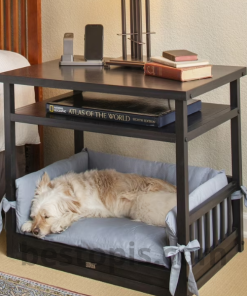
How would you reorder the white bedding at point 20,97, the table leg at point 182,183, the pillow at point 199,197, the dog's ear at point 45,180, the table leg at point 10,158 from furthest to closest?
1. the white bedding at point 20,97
2. the dog's ear at point 45,180
3. the table leg at point 10,158
4. the pillow at point 199,197
5. the table leg at point 182,183

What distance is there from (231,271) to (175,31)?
1.03 metres

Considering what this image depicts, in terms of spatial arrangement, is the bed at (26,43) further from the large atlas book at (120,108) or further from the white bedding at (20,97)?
the large atlas book at (120,108)

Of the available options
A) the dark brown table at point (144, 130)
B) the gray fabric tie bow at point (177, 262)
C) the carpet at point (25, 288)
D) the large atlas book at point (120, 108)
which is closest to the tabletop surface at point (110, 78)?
the dark brown table at point (144, 130)

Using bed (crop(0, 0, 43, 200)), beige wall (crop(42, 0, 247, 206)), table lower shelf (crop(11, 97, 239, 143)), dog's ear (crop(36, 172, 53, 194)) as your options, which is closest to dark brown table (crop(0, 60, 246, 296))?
table lower shelf (crop(11, 97, 239, 143))

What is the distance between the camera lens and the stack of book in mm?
1854

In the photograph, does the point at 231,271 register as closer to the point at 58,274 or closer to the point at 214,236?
the point at 214,236

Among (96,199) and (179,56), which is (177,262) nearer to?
(96,199)

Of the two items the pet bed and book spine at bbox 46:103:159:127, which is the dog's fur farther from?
book spine at bbox 46:103:159:127

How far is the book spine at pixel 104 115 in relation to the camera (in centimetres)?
189

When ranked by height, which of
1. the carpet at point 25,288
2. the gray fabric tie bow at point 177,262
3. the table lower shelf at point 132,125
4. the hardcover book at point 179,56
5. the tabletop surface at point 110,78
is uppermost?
the hardcover book at point 179,56

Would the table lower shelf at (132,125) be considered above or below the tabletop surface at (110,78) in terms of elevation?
below

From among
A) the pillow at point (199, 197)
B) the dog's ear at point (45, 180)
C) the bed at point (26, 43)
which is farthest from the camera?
the bed at point (26, 43)

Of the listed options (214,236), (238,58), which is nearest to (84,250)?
(214,236)

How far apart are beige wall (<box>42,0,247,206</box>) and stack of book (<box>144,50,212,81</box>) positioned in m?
0.40
